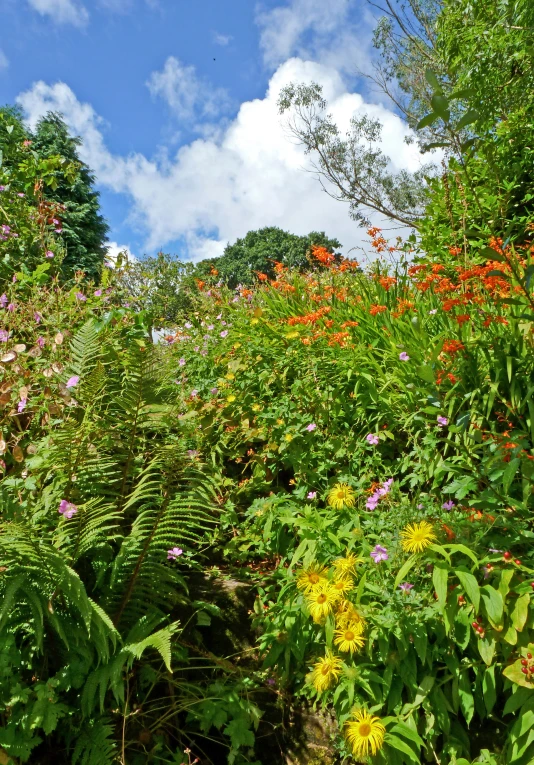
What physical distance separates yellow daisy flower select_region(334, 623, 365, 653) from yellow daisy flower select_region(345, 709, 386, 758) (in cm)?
17

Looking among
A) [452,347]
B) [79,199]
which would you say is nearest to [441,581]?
[452,347]

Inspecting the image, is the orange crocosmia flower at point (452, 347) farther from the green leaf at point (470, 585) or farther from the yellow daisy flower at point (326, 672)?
the yellow daisy flower at point (326, 672)

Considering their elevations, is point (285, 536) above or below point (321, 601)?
above

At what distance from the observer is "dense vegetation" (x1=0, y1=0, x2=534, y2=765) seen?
155 centimetres

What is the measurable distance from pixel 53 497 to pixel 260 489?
1136mm

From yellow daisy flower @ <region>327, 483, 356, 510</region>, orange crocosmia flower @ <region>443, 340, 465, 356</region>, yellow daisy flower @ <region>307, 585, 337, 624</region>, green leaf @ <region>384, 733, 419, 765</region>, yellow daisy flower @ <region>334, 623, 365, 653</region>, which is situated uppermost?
orange crocosmia flower @ <region>443, 340, 465, 356</region>

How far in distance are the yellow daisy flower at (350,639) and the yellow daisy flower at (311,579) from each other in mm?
156

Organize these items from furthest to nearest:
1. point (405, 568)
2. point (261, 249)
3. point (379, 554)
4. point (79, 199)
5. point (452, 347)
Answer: point (261, 249)
point (79, 199)
point (452, 347)
point (379, 554)
point (405, 568)

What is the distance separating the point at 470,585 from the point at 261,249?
118 feet

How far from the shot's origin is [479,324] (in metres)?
2.45

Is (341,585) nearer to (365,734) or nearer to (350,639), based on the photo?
(350,639)

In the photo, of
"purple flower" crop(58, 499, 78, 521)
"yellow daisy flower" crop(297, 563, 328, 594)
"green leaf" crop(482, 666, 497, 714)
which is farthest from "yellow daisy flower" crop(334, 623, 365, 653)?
"purple flower" crop(58, 499, 78, 521)

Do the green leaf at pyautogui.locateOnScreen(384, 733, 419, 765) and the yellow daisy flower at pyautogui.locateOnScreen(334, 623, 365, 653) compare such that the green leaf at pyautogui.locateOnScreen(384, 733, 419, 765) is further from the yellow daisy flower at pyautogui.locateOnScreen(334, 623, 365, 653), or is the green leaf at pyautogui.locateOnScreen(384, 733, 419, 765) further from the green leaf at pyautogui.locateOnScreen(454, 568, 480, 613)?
the green leaf at pyautogui.locateOnScreen(454, 568, 480, 613)

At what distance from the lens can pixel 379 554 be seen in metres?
1.75
